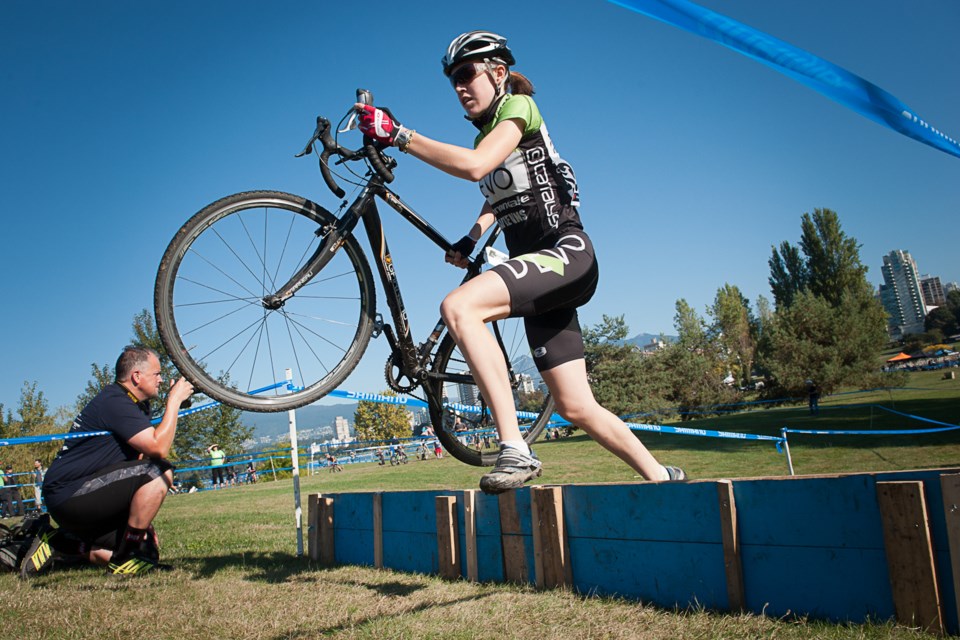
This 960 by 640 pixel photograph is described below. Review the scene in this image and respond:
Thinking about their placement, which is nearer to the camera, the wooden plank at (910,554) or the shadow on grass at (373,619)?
the wooden plank at (910,554)

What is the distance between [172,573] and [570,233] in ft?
14.2

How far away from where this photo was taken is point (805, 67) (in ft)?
6.88

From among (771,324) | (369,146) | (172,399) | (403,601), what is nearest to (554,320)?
(369,146)

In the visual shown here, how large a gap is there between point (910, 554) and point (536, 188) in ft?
7.69

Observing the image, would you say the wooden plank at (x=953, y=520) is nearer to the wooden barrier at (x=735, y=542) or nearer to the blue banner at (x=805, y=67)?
the wooden barrier at (x=735, y=542)

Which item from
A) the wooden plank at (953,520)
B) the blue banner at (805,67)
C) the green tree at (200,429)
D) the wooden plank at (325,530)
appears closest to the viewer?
the blue banner at (805,67)

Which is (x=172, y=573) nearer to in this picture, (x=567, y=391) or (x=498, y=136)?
(x=567, y=391)

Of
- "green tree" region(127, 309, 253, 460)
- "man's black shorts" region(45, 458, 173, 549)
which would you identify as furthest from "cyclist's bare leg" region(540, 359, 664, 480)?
"green tree" region(127, 309, 253, 460)

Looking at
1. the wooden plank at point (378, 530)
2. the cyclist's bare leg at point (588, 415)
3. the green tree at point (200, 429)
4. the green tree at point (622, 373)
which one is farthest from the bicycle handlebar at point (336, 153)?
the green tree at point (622, 373)

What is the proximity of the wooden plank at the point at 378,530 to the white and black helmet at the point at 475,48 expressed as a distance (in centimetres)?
342

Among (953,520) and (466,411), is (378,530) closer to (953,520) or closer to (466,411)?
(466,411)

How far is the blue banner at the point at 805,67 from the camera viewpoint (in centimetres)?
210

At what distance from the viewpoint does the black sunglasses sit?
324 centimetres

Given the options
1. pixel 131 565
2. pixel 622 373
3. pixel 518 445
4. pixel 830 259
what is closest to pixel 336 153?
pixel 518 445
